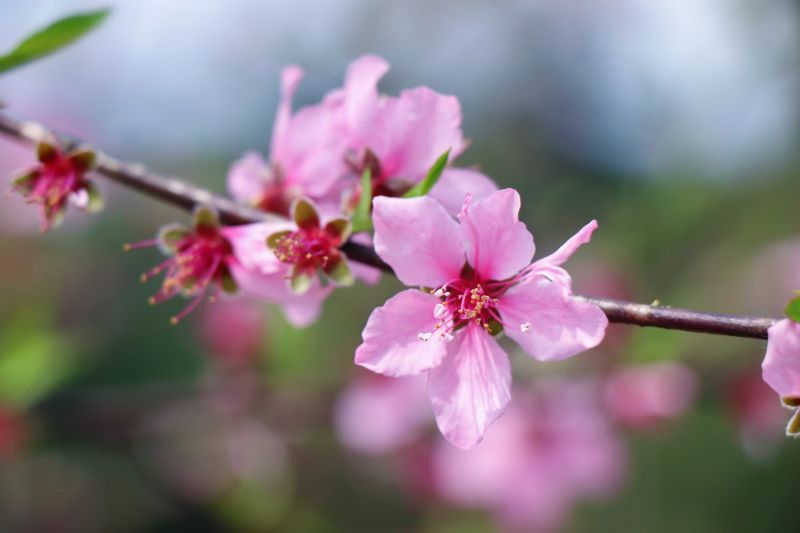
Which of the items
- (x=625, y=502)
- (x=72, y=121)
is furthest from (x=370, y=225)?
(x=625, y=502)

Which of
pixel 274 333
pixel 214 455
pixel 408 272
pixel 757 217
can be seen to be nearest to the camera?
pixel 408 272

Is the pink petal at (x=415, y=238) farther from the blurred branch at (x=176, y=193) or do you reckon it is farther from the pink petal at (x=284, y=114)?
the pink petal at (x=284, y=114)

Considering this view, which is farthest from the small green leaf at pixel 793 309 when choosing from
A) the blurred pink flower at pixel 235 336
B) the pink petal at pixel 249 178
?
the blurred pink flower at pixel 235 336

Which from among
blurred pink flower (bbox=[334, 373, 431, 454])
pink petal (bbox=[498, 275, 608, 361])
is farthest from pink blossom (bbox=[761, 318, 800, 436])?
blurred pink flower (bbox=[334, 373, 431, 454])

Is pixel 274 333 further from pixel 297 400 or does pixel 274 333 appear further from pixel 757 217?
pixel 757 217

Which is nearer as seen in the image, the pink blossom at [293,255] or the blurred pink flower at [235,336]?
the pink blossom at [293,255]
